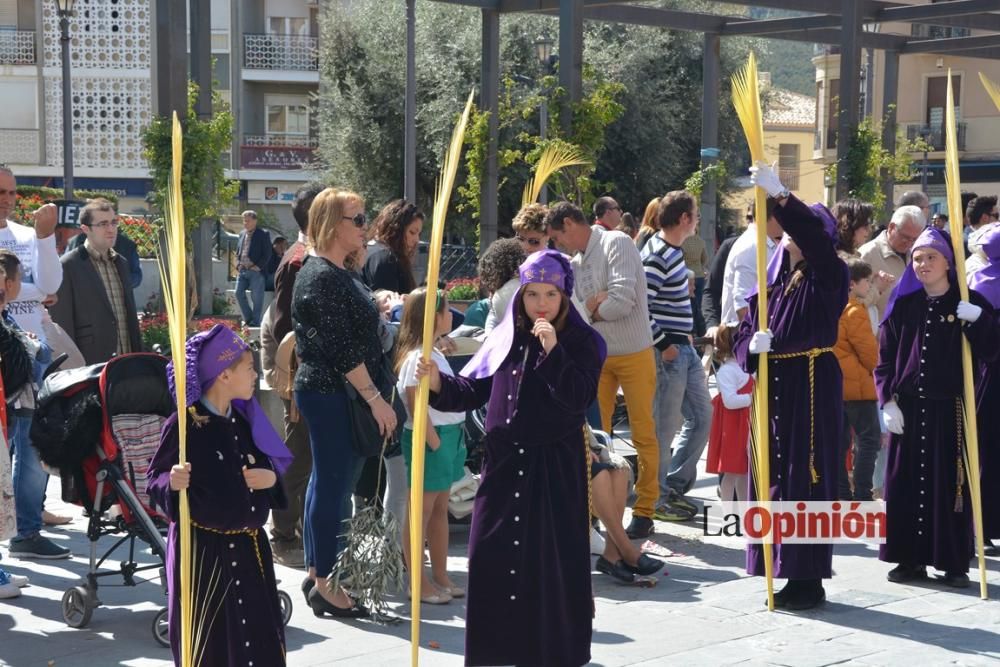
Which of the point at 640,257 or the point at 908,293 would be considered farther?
the point at 640,257

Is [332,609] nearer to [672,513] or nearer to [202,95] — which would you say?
[672,513]

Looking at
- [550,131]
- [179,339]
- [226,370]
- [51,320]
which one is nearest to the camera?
[179,339]

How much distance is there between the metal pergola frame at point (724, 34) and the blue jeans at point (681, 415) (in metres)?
7.84

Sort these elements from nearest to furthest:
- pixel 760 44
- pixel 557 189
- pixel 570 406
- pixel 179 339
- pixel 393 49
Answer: pixel 179 339 → pixel 570 406 → pixel 557 189 → pixel 393 49 → pixel 760 44

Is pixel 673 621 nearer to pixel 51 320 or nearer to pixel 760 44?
pixel 51 320

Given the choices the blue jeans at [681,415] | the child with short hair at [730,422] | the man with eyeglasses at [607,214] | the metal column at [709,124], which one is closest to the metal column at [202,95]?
the man with eyeglasses at [607,214]

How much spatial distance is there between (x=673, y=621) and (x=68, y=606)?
2789 millimetres

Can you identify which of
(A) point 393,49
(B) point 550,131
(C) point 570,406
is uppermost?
(A) point 393,49

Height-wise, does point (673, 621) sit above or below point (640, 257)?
below

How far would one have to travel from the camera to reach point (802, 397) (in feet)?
21.8

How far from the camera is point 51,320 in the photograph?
26.6ft

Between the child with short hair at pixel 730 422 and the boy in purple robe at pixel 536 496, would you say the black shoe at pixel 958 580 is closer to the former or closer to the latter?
the child with short hair at pixel 730 422

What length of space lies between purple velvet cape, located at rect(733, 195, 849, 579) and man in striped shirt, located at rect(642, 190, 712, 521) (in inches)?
70.1

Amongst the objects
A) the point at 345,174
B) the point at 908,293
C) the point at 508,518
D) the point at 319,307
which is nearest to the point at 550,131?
the point at 908,293
